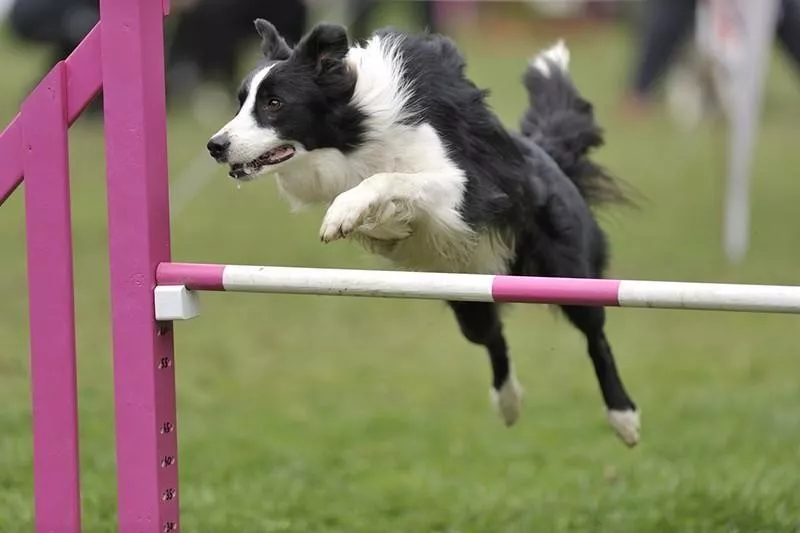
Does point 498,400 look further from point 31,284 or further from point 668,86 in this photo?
point 668,86

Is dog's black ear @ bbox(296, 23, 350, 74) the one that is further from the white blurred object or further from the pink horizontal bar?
the white blurred object

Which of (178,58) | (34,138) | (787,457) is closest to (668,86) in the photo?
(178,58)

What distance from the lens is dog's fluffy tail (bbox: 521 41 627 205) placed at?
4426 millimetres

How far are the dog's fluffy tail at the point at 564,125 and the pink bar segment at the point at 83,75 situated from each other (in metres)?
1.59

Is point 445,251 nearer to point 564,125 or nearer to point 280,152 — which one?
point 280,152

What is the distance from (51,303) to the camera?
3.30 meters

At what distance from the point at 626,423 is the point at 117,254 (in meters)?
1.79

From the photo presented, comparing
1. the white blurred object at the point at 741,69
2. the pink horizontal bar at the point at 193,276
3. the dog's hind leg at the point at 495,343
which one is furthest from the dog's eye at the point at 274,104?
the white blurred object at the point at 741,69

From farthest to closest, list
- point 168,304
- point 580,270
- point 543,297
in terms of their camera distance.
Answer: point 580,270
point 168,304
point 543,297

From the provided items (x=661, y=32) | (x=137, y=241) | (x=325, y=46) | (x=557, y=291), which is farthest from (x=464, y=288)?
(x=661, y=32)

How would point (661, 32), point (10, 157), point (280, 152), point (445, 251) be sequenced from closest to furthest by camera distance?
point (10, 157) → point (280, 152) → point (445, 251) → point (661, 32)

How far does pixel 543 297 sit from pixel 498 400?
170 cm

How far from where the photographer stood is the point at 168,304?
319 centimetres

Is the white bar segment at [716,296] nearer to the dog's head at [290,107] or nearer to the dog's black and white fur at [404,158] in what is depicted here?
the dog's black and white fur at [404,158]
